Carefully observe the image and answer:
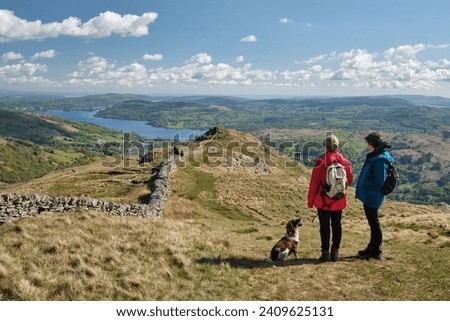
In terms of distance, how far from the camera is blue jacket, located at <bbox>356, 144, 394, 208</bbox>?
12031 millimetres

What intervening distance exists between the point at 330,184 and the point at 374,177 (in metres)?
1.63

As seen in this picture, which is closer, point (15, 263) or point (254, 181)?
point (15, 263)

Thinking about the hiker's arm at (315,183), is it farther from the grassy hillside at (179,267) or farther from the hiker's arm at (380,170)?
the grassy hillside at (179,267)

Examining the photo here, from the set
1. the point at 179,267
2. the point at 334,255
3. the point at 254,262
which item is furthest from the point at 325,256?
the point at 179,267

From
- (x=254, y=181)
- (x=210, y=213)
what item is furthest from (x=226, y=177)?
(x=210, y=213)

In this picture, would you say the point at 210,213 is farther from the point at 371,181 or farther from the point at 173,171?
the point at 371,181

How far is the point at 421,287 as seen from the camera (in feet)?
33.5

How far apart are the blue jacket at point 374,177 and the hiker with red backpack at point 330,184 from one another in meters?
0.54

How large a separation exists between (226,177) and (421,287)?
4506 centimetres

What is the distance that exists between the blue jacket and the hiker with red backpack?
1.77 feet

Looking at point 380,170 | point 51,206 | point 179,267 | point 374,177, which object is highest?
point 380,170

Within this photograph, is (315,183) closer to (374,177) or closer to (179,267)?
(374,177)

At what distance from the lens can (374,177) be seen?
40.2 ft

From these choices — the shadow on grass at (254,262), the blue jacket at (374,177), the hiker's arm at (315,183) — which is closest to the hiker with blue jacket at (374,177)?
the blue jacket at (374,177)
